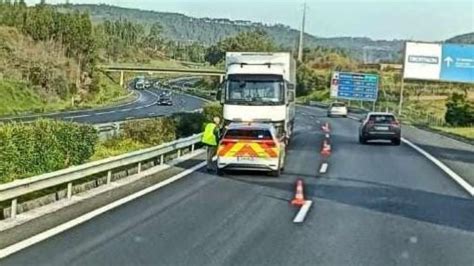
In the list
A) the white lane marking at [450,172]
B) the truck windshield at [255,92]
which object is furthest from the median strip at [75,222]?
the truck windshield at [255,92]

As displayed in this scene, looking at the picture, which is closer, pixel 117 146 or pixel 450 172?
pixel 450 172

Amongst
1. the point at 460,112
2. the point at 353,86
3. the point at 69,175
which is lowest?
the point at 460,112

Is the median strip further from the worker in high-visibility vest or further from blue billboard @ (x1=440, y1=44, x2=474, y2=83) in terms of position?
blue billboard @ (x1=440, y1=44, x2=474, y2=83)

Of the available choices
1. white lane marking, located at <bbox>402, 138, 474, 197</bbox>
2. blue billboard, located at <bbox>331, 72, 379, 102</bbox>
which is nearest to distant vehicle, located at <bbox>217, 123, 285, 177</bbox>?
white lane marking, located at <bbox>402, 138, 474, 197</bbox>

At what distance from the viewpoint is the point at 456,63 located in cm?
6662

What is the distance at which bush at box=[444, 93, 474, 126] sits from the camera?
68.1 meters

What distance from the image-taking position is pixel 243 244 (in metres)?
11.1

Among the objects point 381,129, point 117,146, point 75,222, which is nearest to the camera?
point 75,222

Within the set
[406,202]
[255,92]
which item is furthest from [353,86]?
[406,202]

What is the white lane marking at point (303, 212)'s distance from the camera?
13.6 metres

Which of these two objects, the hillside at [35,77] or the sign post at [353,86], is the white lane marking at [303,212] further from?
the sign post at [353,86]

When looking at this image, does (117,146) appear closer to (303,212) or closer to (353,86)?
(303,212)

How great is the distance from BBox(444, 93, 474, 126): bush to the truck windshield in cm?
4166

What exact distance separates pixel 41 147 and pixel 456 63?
52.1 metres
